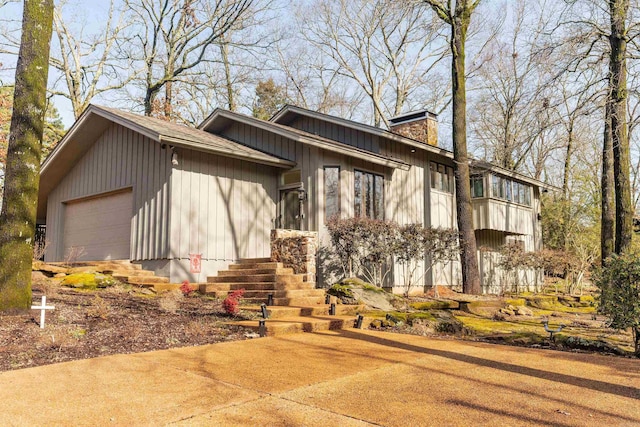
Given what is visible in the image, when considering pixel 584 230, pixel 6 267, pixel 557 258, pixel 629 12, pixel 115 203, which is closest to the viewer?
pixel 6 267

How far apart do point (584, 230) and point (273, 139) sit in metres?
18.3

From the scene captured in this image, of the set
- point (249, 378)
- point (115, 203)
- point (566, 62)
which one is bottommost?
point (249, 378)

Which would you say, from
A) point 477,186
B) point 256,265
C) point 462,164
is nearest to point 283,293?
point 256,265

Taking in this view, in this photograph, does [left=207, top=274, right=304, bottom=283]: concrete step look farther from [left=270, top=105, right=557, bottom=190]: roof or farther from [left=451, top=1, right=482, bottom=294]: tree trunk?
[left=451, top=1, right=482, bottom=294]: tree trunk

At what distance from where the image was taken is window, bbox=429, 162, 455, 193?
16.1 metres

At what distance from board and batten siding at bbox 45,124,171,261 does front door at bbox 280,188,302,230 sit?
3322 millimetres

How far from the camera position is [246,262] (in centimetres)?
1230

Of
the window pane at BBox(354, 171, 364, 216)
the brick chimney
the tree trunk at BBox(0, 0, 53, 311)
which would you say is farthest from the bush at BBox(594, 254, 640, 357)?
the brick chimney

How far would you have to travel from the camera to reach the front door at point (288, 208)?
13.6m

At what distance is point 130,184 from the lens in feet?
42.4

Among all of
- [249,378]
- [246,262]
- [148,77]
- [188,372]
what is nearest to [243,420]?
[249,378]

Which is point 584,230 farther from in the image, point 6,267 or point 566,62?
point 6,267

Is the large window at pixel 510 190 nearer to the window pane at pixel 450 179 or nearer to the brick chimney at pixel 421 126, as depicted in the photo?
the window pane at pixel 450 179

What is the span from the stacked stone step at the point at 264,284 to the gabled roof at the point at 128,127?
2812mm
